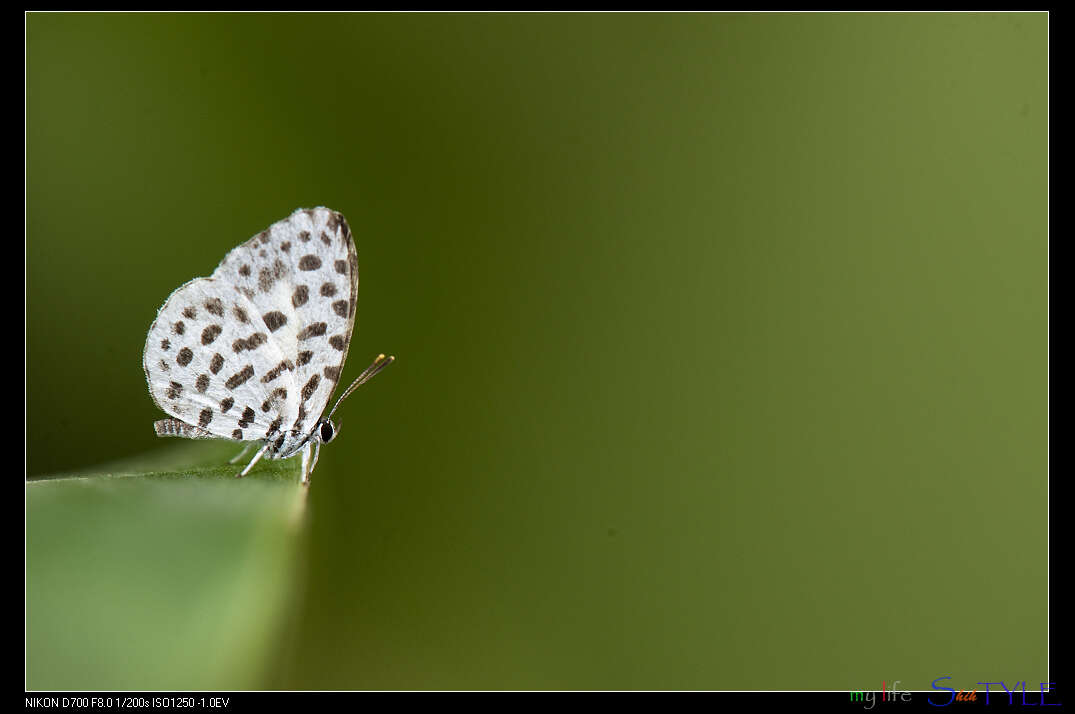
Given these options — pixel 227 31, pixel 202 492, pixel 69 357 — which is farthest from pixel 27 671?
pixel 227 31

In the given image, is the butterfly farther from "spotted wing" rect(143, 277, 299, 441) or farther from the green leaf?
the green leaf

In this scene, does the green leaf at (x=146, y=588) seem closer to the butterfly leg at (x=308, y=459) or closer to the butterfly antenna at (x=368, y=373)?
the butterfly leg at (x=308, y=459)

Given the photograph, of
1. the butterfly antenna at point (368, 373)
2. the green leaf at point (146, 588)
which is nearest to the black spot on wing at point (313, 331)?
the butterfly antenna at point (368, 373)

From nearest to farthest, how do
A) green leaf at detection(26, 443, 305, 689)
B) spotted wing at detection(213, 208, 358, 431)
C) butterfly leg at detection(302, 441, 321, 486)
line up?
green leaf at detection(26, 443, 305, 689), butterfly leg at detection(302, 441, 321, 486), spotted wing at detection(213, 208, 358, 431)

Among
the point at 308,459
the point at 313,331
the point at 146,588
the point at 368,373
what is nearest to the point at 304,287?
the point at 313,331

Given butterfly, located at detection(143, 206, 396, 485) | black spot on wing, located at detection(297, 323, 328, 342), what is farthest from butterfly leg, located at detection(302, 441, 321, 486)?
black spot on wing, located at detection(297, 323, 328, 342)

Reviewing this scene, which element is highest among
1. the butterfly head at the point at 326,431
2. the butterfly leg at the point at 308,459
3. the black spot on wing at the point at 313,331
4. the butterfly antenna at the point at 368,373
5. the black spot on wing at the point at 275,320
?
the black spot on wing at the point at 275,320
